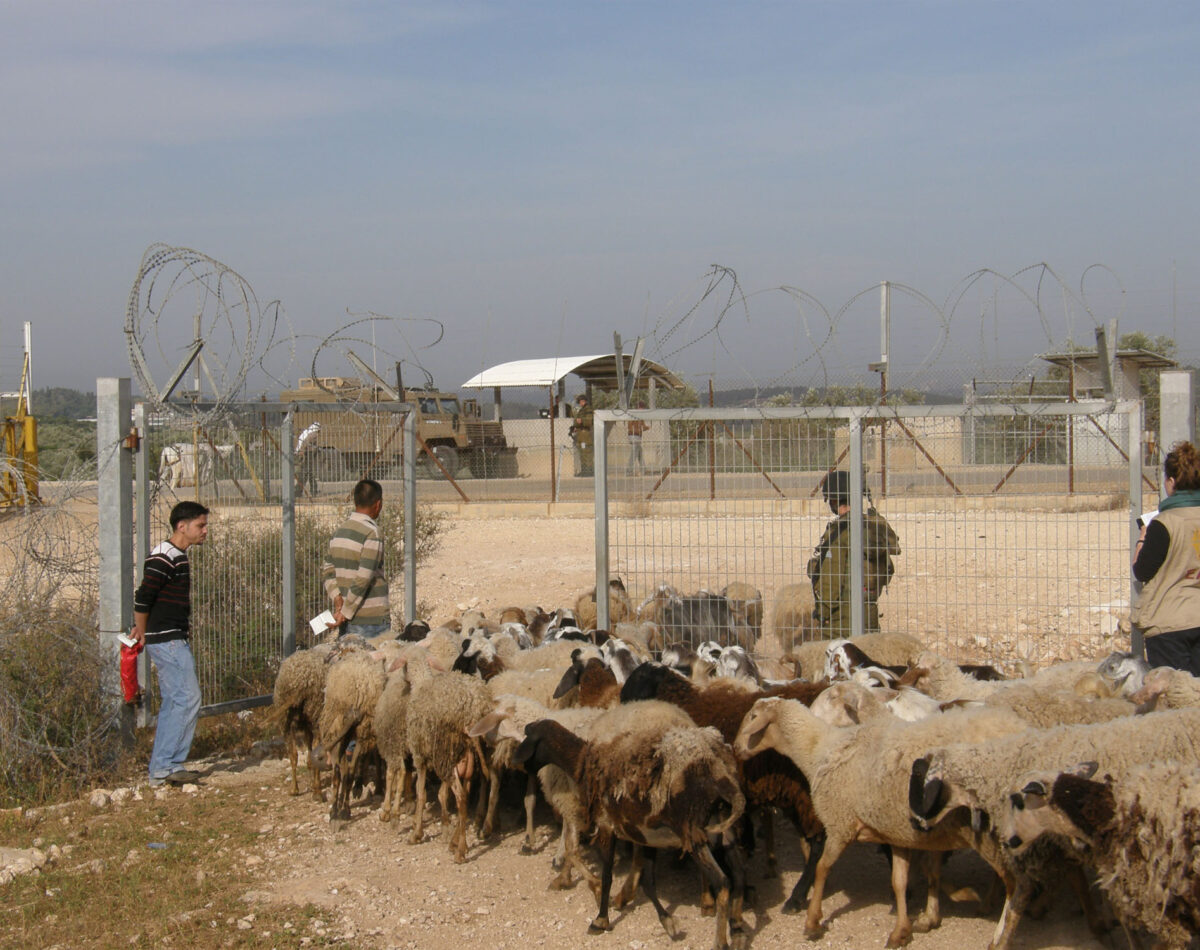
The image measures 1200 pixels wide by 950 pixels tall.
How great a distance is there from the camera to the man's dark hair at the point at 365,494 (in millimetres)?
8406

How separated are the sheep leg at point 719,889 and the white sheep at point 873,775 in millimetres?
473

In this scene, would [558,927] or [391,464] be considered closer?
[558,927]

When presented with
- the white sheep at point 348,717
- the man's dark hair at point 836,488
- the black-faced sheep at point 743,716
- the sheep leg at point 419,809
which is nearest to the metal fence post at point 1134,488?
the man's dark hair at point 836,488

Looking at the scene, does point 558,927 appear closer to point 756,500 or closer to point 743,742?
point 743,742

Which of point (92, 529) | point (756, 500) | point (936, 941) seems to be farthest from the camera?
point (756, 500)

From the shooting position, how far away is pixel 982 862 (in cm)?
592

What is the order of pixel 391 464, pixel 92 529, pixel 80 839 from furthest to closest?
pixel 391 464
pixel 92 529
pixel 80 839

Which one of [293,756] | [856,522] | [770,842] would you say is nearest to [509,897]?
[770,842]

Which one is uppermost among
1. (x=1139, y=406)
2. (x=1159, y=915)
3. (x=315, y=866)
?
(x=1139, y=406)

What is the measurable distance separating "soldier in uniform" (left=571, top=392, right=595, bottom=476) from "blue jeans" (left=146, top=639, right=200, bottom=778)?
13.8 meters

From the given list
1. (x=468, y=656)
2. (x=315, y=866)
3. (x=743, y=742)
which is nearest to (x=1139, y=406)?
(x=743, y=742)

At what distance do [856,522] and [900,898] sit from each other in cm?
330

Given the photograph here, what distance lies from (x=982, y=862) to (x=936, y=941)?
3.60ft

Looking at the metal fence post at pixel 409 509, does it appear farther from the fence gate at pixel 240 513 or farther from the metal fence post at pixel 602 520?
the metal fence post at pixel 602 520
